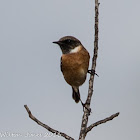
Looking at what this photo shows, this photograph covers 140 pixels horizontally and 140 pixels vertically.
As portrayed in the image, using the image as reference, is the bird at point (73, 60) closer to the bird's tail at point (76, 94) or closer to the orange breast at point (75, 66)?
the orange breast at point (75, 66)

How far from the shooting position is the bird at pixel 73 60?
7.64 m

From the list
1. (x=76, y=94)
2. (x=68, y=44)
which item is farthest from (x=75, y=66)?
(x=76, y=94)

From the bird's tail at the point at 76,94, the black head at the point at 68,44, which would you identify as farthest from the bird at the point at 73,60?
the bird's tail at the point at 76,94

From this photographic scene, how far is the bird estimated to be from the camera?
764 cm

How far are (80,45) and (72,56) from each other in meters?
0.32

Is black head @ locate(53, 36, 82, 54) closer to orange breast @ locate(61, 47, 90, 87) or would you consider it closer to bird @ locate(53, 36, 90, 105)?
bird @ locate(53, 36, 90, 105)

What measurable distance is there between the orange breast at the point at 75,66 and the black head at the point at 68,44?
0.38ft

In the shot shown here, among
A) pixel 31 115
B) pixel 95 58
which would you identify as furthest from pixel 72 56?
pixel 31 115

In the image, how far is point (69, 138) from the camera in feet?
14.0

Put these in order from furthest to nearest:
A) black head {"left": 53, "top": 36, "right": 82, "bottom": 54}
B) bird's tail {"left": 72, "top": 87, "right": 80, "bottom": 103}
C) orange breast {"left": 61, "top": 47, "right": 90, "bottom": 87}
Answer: bird's tail {"left": 72, "top": 87, "right": 80, "bottom": 103} < black head {"left": 53, "top": 36, "right": 82, "bottom": 54} < orange breast {"left": 61, "top": 47, "right": 90, "bottom": 87}

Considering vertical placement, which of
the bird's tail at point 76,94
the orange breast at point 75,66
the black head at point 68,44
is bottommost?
the bird's tail at point 76,94

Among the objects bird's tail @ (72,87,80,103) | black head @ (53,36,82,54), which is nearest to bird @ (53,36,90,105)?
black head @ (53,36,82,54)

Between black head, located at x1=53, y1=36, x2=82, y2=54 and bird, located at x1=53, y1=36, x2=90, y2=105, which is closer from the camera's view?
bird, located at x1=53, y1=36, x2=90, y2=105

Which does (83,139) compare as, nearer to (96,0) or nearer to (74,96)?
(96,0)
